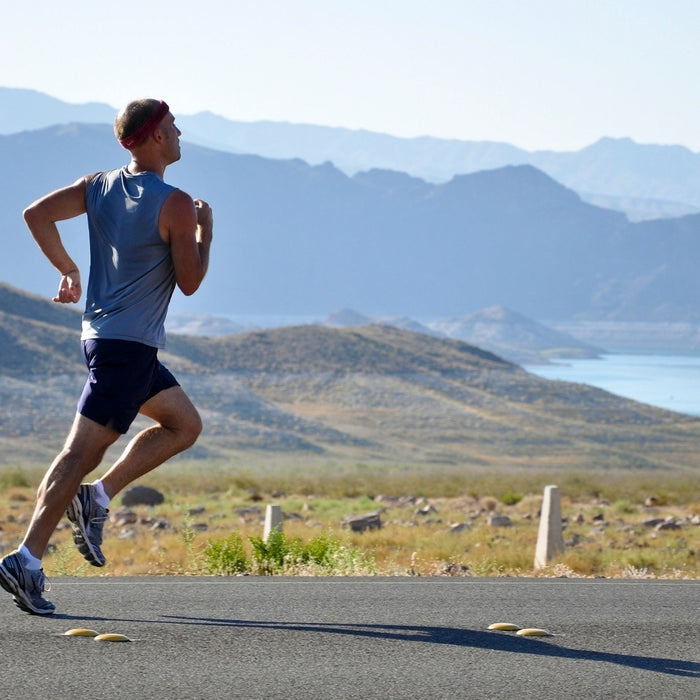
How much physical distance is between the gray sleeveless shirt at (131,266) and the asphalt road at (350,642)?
1.25 metres

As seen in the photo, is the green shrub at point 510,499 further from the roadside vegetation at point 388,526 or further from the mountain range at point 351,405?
the mountain range at point 351,405

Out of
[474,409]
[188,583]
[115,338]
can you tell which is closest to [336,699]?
[115,338]

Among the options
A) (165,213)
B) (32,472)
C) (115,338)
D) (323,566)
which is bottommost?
(32,472)

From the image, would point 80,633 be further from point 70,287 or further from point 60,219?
point 60,219

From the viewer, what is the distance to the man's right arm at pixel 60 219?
5.73 meters

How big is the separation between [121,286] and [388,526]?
20.1 m

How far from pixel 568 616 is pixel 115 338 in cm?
241

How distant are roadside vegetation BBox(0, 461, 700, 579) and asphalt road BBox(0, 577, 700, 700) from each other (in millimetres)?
1845

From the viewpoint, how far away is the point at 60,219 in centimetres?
575

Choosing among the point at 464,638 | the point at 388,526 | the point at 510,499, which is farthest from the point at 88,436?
the point at 510,499

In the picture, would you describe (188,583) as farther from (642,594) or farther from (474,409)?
(474,409)


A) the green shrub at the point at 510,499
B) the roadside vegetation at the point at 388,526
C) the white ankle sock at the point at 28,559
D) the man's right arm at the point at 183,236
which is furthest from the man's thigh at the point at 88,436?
the green shrub at the point at 510,499

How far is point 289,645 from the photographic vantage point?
5.24m

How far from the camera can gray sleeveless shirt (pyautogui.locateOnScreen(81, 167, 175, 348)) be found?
554 cm
